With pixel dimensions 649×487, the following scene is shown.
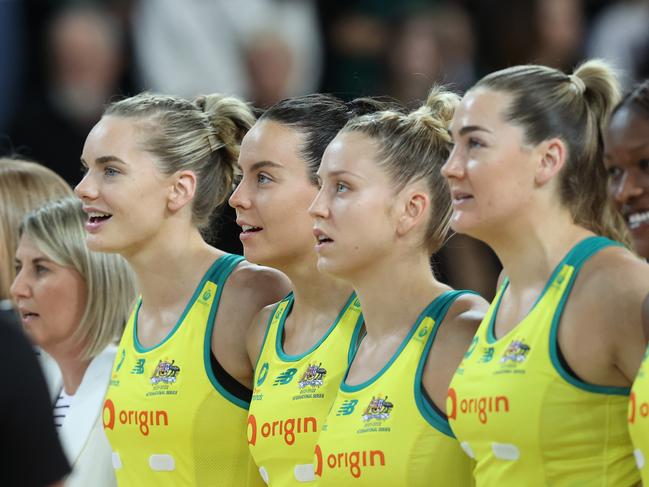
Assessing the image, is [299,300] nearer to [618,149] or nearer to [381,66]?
[618,149]

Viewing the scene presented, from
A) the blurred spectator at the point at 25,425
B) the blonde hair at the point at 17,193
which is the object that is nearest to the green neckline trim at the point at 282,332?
the blurred spectator at the point at 25,425

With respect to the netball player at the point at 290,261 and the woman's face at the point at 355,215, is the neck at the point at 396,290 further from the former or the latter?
the netball player at the point at 290,261

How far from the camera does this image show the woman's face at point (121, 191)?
4461mm

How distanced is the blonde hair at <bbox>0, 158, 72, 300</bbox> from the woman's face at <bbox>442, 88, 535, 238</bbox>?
2765 mm

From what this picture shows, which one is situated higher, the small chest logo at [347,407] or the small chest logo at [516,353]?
the small chest logo at [516,353]

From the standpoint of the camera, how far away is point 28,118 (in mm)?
7066

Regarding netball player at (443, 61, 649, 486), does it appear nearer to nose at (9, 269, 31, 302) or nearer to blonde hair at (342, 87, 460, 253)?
blonde hair at (342, 87, 460, 253)

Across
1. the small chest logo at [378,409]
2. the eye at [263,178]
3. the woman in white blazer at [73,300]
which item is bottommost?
the woman in white blazer at [73,300]

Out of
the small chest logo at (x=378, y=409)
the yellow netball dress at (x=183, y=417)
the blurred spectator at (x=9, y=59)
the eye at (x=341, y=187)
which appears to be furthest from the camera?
the blurred spectator at (x=9, y=59)

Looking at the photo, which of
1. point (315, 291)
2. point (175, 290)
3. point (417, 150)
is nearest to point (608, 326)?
point (417, 150)

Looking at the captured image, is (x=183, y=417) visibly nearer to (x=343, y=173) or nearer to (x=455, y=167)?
(x=343, y=173)

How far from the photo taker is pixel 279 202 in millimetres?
4188

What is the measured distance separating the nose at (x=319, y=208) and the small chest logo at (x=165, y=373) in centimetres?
88

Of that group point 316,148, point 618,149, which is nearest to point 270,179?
point 316,148
